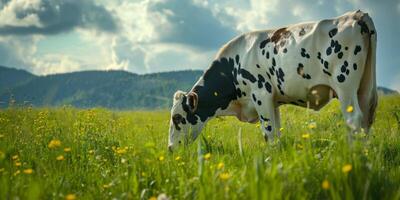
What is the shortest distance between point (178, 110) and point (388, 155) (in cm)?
517

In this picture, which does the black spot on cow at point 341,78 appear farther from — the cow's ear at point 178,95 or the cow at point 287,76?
the cow's ear at point 178,95

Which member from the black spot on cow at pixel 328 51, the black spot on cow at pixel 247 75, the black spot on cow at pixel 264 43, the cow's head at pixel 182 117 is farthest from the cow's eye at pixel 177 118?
the black spot on cow at pixel 328 51

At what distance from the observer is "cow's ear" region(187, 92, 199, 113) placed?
35.5 ft

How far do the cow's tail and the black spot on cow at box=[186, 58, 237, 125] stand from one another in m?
3.21

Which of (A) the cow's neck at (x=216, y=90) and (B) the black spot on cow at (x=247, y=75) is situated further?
(A) the cow's neck at (x=216, y=90)

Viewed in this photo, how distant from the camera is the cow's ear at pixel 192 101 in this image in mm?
10828

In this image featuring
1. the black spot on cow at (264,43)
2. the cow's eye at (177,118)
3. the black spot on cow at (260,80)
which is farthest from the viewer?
the cow's eye at (177,118)

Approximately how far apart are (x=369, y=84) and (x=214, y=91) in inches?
159

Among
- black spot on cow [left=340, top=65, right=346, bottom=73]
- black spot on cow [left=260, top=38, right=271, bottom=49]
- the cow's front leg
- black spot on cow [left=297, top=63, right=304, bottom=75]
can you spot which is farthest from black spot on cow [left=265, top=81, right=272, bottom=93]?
black spot on cow [left=340, top=65, right=346, bottom=73]

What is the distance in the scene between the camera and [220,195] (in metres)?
3.76

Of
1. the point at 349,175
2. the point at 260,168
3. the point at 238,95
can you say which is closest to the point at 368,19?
the point at 238,95

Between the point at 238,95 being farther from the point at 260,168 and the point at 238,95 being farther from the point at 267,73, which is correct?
the point at 260,168

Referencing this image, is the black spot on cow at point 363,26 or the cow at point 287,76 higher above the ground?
the black spot on cow at point 363,26

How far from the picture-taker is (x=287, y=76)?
8727 mm
